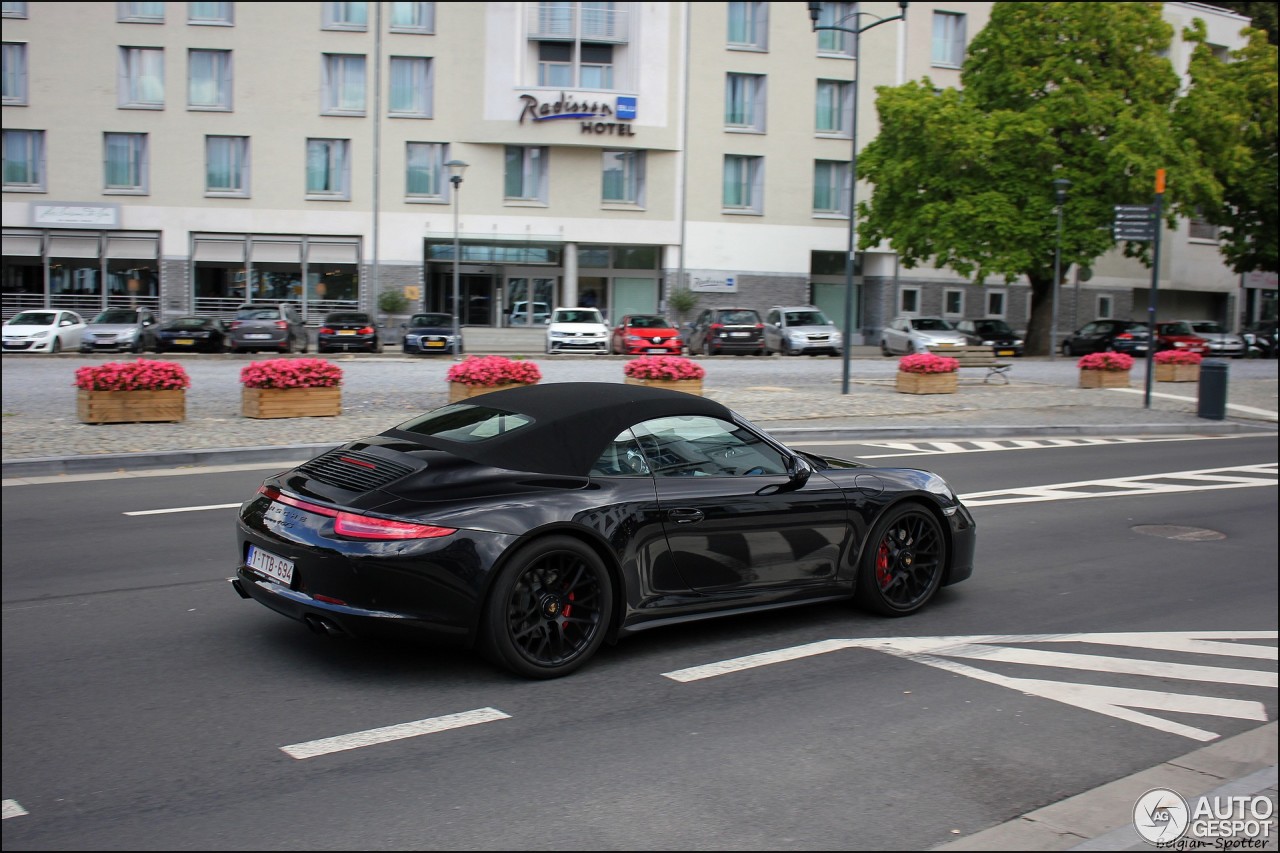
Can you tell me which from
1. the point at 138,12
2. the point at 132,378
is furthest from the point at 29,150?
the point at 138,12

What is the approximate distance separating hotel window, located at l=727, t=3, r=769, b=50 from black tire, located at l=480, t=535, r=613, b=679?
160ft

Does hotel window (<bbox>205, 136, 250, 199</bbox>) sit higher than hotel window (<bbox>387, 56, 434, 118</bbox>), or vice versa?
hotel window (<bbox>387, 56, 434, 118</bbox>)

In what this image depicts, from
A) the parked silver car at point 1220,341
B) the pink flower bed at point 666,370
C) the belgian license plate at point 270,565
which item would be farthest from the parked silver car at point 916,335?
the belgian license plate at point 270,565

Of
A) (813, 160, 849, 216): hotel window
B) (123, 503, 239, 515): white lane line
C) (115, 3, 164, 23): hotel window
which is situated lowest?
(123, 503, 239, 515): white lane line

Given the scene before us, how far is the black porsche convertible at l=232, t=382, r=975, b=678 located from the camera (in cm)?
529

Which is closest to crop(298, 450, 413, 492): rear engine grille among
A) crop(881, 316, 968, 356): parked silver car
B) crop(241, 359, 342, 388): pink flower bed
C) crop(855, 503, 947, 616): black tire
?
crop(855, 503, 947, 616): black tire

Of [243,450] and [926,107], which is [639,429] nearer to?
[243,450]

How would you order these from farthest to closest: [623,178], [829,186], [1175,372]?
[829,186] → [623,178] → [1175,372]

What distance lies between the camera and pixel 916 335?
41875 mm

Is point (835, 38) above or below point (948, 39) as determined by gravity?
below

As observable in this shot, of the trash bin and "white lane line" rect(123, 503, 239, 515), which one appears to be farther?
the trash bin

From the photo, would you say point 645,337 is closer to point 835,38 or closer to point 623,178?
point 623,178

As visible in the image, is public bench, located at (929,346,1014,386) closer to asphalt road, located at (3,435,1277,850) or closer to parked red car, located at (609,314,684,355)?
parked red car, located at (609,314,684,355)
